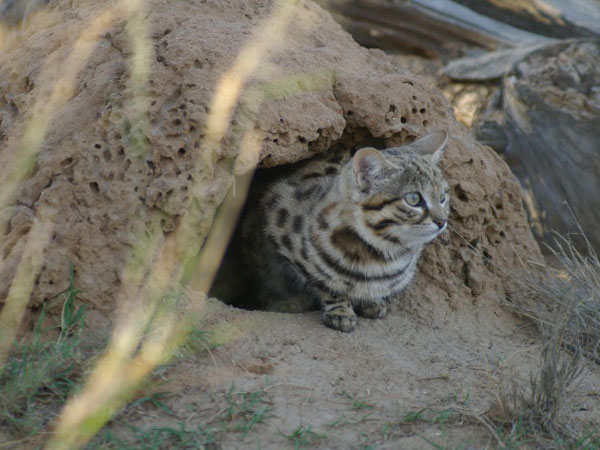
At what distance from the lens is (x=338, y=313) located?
547 cm

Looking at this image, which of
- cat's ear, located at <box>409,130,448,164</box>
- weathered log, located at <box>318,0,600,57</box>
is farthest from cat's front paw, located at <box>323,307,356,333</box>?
weathered log, located at <box>318,0,600,57</box>

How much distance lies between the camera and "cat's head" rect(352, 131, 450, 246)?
5.22m

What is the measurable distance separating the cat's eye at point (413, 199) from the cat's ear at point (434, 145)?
47 cm

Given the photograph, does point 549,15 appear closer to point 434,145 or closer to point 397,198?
point 434,145

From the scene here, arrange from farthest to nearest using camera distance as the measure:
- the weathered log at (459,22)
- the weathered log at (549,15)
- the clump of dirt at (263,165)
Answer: the weathered log at (459,22) < the weathered log at (549,15) < the clump of dirt at (263,165)

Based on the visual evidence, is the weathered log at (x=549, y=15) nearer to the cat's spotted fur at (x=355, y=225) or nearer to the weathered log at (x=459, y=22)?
the weathered log at (x=459, y=22)

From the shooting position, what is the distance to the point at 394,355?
5.10m

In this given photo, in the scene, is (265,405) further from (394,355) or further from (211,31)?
(211,31)

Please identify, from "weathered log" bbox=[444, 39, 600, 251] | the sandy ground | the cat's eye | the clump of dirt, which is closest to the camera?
the sandy ground

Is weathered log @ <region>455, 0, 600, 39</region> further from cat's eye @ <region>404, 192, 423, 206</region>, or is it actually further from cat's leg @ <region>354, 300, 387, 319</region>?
cat's leg @ <region>354, 300, 387, 319</region>

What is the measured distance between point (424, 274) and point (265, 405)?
7.88 ft

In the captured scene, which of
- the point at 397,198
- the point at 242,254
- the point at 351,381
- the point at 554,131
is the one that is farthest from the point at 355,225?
the point at 554,131

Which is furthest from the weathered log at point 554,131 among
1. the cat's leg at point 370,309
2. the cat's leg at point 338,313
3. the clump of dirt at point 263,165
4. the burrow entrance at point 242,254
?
the cat's leg at point 338,313

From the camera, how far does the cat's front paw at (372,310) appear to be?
227 inches
